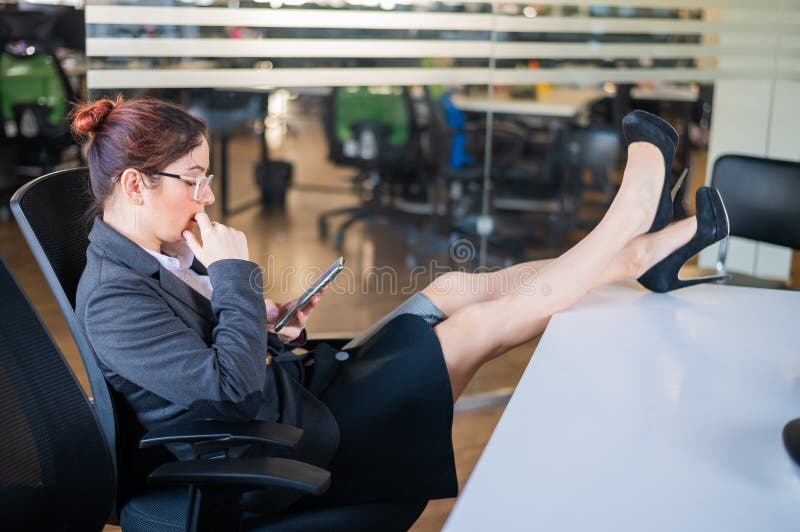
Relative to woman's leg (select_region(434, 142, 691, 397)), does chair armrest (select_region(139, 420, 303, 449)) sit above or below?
below

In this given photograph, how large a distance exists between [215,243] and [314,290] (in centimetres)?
30

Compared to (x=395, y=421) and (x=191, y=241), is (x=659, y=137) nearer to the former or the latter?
(x=395, y=421)

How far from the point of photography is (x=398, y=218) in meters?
4.29

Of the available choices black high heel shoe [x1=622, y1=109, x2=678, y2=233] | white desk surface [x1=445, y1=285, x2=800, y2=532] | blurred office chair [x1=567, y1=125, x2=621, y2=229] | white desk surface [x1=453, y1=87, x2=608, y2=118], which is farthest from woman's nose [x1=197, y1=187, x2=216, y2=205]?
blurred office chair [x1=567, y1=125, x2=621, y2=229]

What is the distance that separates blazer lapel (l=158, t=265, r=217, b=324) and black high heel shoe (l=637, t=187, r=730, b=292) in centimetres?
96

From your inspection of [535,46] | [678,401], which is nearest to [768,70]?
[535,46]

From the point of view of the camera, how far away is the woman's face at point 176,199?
1622mm

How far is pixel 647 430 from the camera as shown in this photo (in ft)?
4.00

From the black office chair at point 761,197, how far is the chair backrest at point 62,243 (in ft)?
6.55

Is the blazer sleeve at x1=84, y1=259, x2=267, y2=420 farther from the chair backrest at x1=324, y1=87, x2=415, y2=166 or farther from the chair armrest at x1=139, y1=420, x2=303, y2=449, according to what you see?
the chair backrest at x1=324, y1=87, x2=415, y2=166

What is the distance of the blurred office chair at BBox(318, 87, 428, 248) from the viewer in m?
4.16

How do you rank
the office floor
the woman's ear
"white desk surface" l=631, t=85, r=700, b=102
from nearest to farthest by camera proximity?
1. the woman's ear
2. the office floor
3. "white desk surface" l=631, t=85, r=700, b=102

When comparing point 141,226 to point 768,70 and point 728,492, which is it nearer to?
point 728,492

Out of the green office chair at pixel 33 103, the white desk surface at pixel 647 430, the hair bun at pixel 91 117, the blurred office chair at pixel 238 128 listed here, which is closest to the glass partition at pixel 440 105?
the blurred office chair at pixel 238 128
